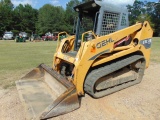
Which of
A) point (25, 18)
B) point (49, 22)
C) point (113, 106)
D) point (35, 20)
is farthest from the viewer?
point (35, 20)

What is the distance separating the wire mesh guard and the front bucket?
1.73 meters

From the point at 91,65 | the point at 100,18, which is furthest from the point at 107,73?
the point at 100,18

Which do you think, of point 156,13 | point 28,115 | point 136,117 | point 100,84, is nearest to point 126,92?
point 100,84

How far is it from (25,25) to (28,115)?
55.3 metres

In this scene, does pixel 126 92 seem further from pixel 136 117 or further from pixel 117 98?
pixel 136 117

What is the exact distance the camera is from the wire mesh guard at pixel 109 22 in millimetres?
5208

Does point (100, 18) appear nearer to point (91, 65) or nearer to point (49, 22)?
point (91, 65)

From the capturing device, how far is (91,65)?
447 cm

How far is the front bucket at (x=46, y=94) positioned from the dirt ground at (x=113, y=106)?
0.56 ft

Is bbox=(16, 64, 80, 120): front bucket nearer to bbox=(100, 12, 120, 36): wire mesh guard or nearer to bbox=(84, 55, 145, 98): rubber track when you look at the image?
bbox=(84, 55, 145, 98): rubber track

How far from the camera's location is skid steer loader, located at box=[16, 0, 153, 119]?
13.5 feet

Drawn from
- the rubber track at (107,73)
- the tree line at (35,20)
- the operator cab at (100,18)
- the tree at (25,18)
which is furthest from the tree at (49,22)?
the rubber track at (107,73)

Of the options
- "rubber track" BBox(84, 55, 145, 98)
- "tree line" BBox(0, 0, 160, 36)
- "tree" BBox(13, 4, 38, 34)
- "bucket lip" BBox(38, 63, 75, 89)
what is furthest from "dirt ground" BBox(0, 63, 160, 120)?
"tree" BBox(13, 4, 38, 34)

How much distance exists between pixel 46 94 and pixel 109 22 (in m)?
2.49
